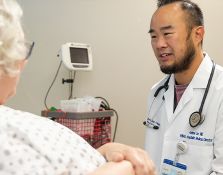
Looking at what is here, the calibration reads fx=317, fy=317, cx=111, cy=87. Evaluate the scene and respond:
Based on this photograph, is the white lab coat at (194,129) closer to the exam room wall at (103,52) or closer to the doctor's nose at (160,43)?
the doctor's nose at (160,43)

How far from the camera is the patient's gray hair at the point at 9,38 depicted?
0.60m

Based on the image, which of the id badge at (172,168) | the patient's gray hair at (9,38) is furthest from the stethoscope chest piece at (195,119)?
the patient's gray hair at (9,38)

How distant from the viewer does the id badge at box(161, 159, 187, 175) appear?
1.57 meters

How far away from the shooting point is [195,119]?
160 cm

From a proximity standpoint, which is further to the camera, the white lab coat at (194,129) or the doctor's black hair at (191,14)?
the doctor's black hair at (191,14)

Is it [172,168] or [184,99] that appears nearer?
[172,168]

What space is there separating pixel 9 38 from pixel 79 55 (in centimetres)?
173

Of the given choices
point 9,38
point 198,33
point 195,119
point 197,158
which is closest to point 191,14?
point 198,33

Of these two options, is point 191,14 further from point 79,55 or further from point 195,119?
point 79,55

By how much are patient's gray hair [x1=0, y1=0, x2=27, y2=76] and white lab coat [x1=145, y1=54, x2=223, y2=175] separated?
1.17m

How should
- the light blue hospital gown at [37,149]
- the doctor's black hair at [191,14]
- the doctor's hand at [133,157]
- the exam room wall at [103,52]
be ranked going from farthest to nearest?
1. the exam room wall at [103,52]
2. the doctor's black hair at [191,14]
3. the doctor's hand at [133,157]
4. the light blue hospital gown at [37,149]

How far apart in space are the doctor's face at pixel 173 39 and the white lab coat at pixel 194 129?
0.11 m

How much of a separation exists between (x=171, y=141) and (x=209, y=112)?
25 centimetres

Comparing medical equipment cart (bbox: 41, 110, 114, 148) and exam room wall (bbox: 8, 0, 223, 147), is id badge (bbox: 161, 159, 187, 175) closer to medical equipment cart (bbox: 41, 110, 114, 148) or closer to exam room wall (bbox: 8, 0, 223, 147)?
medical equipment cart (bbox: 41, 110, 114, 148)
